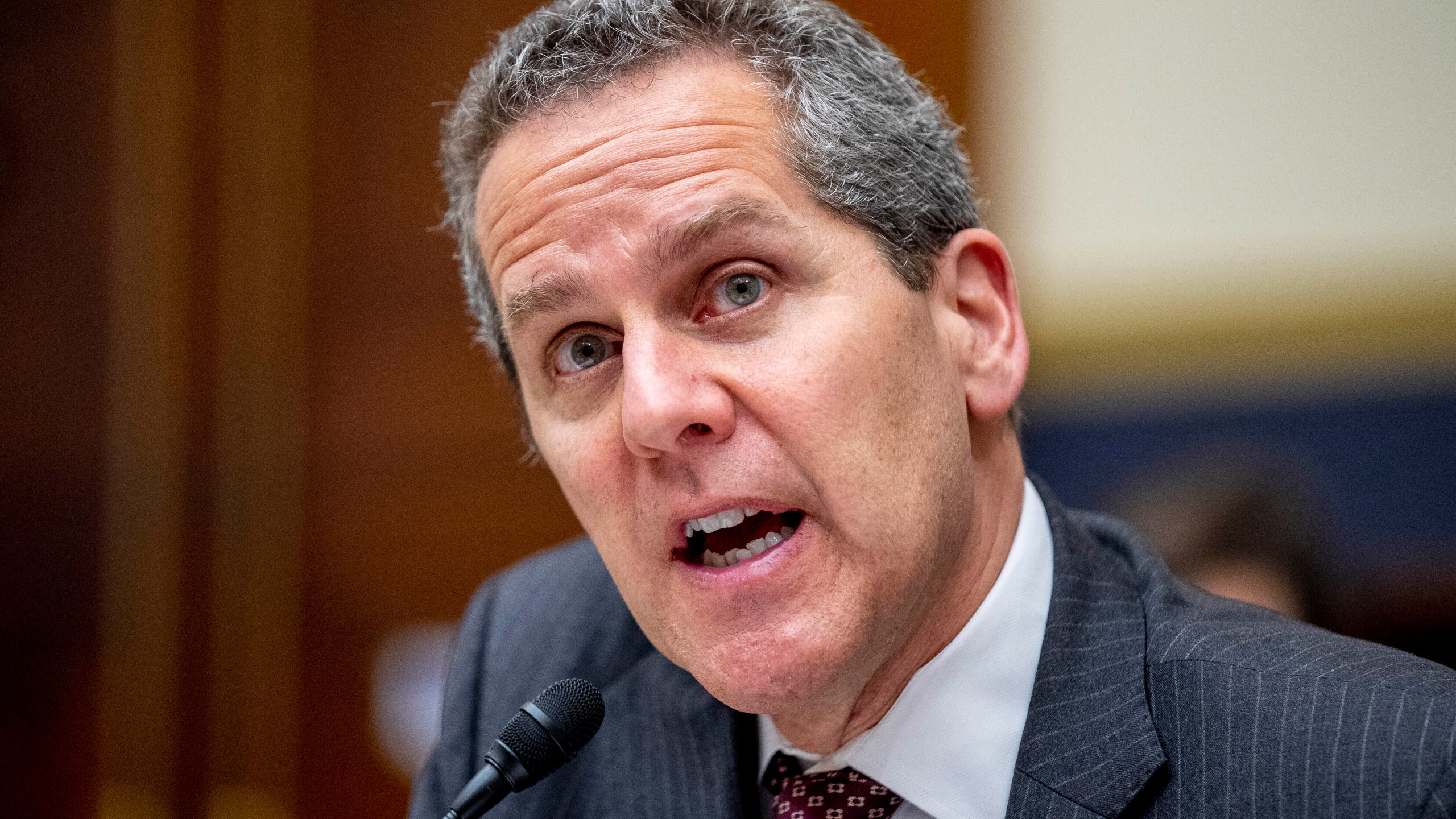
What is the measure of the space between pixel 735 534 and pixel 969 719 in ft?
1.18

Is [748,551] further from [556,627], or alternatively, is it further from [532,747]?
[556,627]

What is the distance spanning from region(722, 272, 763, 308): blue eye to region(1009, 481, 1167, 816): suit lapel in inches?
21.1

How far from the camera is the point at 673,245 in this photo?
1.23 meters

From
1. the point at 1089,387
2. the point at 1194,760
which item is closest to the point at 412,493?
the point at 1089,387

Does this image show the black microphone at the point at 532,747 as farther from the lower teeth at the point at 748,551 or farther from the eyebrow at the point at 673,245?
the eyebrow at the point at 673,245

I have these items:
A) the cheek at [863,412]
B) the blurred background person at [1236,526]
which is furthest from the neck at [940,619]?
the blurred background person at [1236,526]

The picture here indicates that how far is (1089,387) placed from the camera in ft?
10.7

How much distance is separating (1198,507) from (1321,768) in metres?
2.07

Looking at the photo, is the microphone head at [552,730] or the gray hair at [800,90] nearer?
the microphone head at [552,730]

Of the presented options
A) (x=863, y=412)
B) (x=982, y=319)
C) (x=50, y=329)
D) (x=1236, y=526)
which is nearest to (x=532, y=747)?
(x=863, y=412)

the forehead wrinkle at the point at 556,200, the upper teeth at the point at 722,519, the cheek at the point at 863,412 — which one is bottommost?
the upper teeth at the point at 722,519

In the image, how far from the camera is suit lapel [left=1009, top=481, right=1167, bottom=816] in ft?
3.85

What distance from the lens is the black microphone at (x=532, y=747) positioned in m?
1.22

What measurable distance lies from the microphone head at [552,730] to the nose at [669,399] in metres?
0.30
